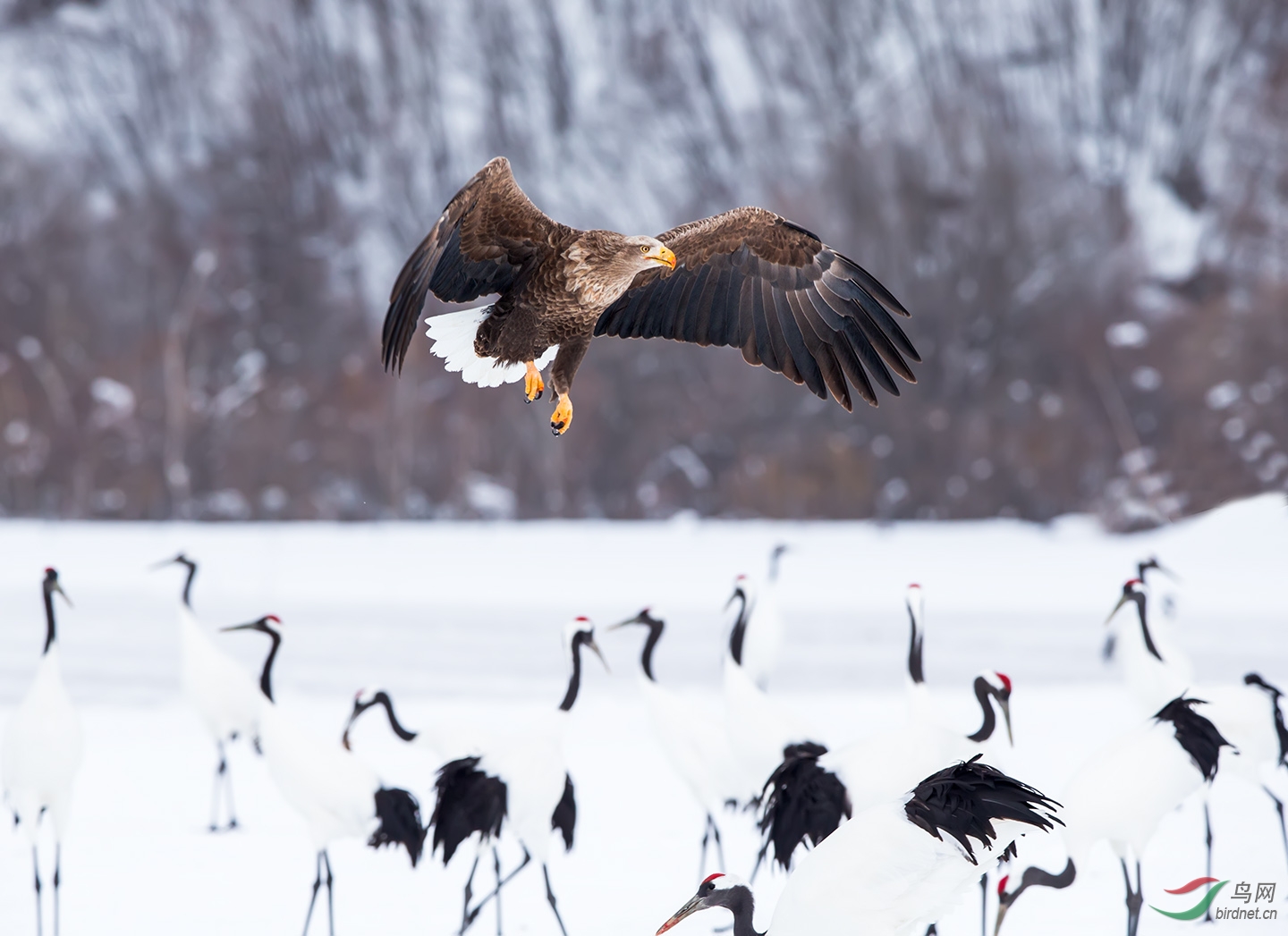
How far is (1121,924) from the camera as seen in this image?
3.04 meters

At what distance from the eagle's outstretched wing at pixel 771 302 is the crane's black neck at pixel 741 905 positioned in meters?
1.18

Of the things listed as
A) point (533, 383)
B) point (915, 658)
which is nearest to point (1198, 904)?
point (915, 658)

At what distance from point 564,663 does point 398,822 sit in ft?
11.5

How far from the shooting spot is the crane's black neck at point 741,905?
82.4 inches

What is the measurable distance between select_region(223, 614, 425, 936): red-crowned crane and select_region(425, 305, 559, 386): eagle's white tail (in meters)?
1.00

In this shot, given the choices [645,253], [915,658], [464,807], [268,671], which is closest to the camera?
[645,253]

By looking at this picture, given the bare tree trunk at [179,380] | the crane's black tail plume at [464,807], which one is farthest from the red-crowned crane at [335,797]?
the bare tree trunk at [179,380]

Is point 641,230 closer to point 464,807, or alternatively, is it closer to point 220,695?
point 220,695

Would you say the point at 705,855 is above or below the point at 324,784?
below

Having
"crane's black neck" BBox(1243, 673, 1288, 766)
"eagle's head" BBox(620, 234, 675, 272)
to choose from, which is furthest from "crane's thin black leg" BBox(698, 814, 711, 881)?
"eagle's head" BBox(620, 234, 675, 272)

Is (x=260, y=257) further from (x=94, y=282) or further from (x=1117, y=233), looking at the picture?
(x=1117, y=233)

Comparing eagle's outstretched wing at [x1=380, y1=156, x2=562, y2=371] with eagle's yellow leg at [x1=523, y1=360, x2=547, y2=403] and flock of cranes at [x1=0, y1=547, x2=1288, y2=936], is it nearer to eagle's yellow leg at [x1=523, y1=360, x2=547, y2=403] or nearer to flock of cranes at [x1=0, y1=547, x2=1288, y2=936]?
eagle's yellow leg at [x1=523, y1=360, x2=547, y2=403]

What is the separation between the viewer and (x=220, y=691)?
13.1ft

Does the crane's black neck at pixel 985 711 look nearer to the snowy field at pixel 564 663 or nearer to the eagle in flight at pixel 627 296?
the snowy field at pixel 564 663
